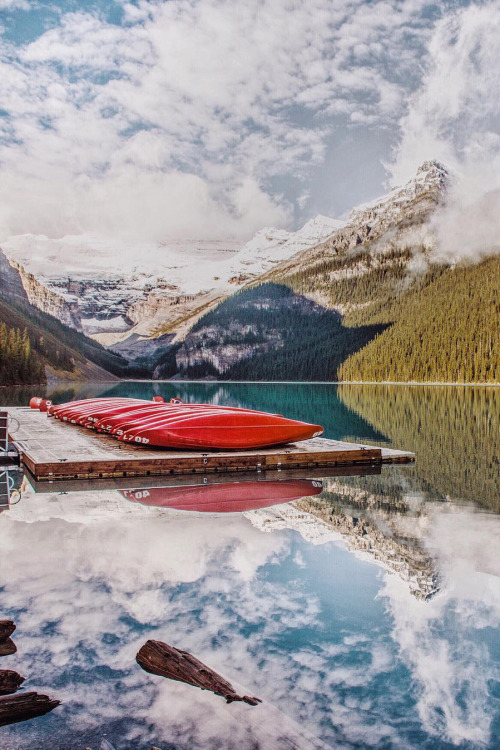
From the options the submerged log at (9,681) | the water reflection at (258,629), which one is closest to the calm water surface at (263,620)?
the water reflection at (258,629)

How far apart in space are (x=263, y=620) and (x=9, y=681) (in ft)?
7.84

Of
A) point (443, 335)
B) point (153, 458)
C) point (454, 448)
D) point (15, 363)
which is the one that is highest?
point (443, 335)

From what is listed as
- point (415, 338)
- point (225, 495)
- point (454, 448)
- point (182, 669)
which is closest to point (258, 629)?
point (182, 669)

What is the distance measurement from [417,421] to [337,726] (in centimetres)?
2958

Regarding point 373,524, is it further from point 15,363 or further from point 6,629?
point 15,363

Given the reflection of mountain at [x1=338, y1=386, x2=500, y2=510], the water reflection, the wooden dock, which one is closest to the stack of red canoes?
the wooden dock

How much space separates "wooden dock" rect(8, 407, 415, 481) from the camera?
46.6 feet

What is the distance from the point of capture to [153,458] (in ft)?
48.4

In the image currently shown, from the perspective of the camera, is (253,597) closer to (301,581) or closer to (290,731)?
(301,581)

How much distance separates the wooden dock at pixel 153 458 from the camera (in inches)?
559

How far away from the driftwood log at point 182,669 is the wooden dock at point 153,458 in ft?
30.6

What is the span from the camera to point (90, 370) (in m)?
160

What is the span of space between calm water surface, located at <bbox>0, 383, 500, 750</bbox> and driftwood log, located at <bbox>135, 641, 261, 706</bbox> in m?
0.09

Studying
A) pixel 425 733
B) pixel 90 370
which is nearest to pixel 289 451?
pixel 425 733
